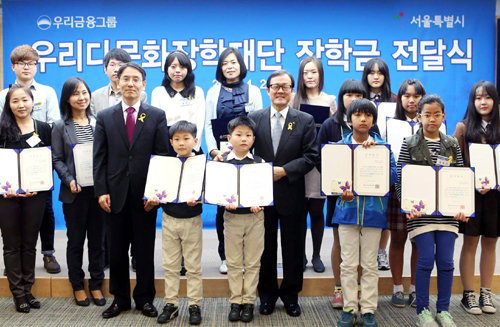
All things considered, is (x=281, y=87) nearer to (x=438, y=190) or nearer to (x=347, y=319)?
(x=438, y=190)

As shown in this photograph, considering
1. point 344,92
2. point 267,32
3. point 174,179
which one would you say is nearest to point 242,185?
point 174,179

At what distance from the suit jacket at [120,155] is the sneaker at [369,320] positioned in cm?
164

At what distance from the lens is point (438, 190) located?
301 centimetres

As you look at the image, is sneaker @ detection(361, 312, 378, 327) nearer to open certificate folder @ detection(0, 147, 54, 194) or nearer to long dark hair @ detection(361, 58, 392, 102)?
long dark hair @ detection(361, 58, 392, 102)

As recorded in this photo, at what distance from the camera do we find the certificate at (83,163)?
3387mm

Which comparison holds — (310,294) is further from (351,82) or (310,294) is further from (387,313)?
(351,82)

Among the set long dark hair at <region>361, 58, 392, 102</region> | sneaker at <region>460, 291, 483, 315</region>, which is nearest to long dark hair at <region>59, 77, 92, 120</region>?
long dark hair at <region>361, 58, 392, 102</region>

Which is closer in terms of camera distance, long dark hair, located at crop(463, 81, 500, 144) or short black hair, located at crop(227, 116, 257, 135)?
short black hair, located at crop(227, 116, 257, 135)

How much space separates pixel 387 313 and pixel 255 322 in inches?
36.9

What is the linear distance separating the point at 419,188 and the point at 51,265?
279 cm

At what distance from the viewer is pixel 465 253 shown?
3480 millimetres

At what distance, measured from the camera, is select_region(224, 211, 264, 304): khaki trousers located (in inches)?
126

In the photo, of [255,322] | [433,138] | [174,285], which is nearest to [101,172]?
[174,285]

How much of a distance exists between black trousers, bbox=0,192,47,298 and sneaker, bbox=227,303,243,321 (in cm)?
144
